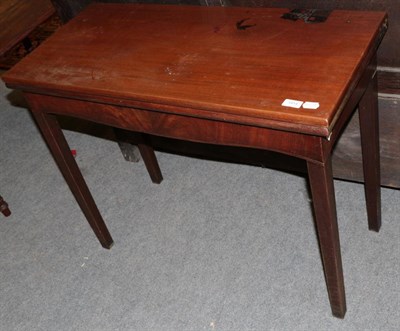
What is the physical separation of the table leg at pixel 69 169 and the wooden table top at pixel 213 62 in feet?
0.50

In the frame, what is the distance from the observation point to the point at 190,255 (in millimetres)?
1828

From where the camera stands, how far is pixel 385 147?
162 cm

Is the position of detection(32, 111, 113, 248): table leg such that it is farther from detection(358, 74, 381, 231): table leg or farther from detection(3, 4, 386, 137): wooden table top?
detection(358, 74, 381, 231): table leg

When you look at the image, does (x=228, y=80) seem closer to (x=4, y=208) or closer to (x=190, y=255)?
(x=190, y=255)

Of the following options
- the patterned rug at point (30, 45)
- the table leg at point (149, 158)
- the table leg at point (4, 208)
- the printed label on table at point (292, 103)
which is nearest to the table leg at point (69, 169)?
the table leg at point (149, 158)

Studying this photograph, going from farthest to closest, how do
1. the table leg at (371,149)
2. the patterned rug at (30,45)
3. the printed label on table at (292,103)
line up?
the patterned rug at (30,45), the table leg at (371,149), the printed label on table at (292,103)

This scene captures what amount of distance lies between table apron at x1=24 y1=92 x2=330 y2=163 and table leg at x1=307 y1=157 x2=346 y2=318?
0.17 ft

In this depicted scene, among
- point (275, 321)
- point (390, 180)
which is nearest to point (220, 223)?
point (275, 321)

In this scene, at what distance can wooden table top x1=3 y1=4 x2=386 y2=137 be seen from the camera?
1.08 m

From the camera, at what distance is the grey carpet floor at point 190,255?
162 cm

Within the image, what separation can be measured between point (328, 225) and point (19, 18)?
5.43 feet

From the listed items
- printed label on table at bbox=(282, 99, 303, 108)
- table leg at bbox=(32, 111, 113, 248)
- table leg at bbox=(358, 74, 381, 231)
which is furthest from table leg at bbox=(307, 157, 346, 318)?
table leg at bbox=(32, 111, 113, 248)

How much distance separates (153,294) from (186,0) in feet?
3.09

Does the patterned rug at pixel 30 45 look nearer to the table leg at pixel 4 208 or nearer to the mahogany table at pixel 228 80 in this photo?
the table leg at pixel 4 208
